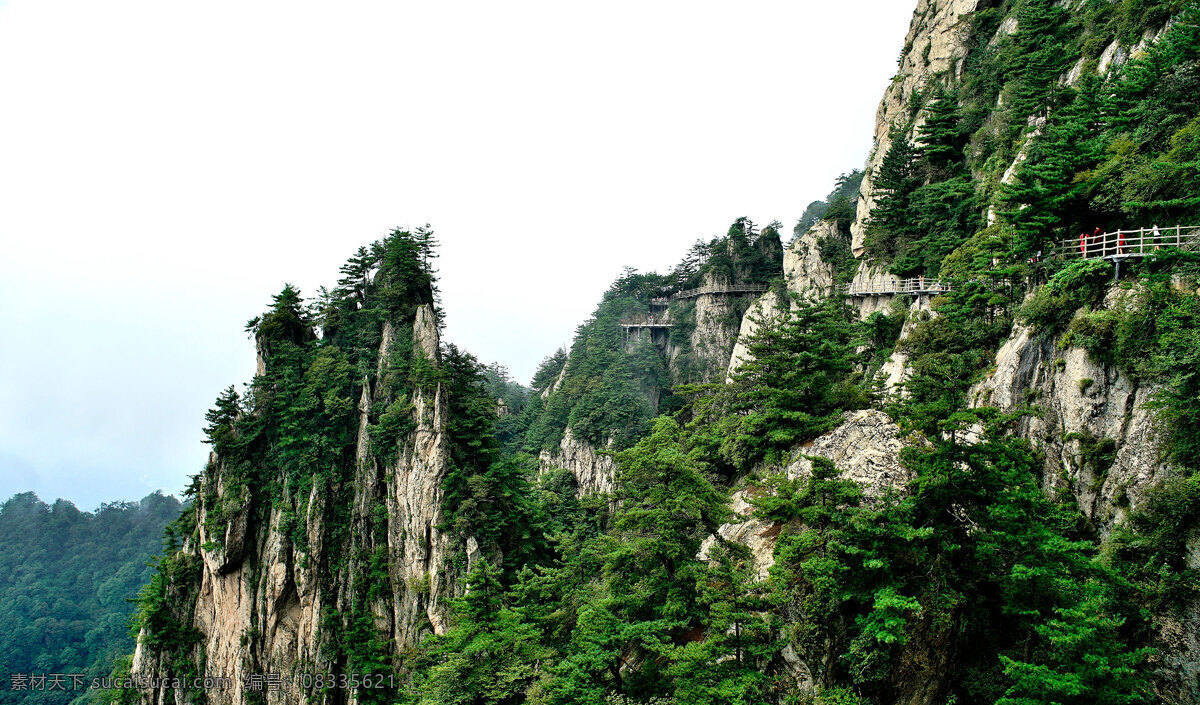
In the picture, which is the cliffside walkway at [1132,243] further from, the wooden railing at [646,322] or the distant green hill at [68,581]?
the distant green hill at [68,581]

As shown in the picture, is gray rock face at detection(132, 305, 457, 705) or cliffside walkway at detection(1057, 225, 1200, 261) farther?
gray rock face at detection(132, 305, 457, 705)

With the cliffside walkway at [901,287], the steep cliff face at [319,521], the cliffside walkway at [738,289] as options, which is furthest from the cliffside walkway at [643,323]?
the steep cliff face at [319,521]

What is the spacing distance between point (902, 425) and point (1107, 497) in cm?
413

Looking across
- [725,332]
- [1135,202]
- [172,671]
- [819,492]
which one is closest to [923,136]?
[1135,202]

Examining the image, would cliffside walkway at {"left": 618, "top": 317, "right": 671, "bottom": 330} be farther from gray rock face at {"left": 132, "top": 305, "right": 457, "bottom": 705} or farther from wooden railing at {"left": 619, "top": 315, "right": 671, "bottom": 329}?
gray rock face at {"left": 132, "top": 305, "right": 457, "bottom": 705}

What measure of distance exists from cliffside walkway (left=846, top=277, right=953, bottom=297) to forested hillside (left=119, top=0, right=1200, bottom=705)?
0.73 feet

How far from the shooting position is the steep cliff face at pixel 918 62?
111ft

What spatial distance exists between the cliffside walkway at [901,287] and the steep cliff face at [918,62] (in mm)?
4296

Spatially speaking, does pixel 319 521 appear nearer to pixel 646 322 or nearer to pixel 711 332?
pixel 711 332

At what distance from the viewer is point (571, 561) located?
22438 mm

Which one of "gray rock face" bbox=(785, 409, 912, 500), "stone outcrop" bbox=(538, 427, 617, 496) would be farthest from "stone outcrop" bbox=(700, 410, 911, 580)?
"stone outcrop" bbox=(538, 427, 617, 496)

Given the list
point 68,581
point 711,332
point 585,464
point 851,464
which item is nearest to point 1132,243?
point 851,464

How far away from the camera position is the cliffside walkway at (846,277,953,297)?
23.8 meters

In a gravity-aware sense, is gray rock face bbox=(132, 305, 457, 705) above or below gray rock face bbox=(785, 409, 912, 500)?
below
